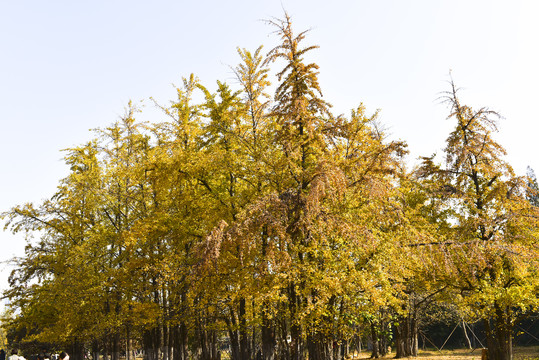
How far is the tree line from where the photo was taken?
12.3m

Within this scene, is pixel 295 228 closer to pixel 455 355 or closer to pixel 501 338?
pixel 501 338

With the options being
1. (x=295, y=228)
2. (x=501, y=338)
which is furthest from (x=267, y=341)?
(x=501, y=338)

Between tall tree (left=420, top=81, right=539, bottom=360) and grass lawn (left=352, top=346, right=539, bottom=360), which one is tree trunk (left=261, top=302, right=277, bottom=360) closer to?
tall tree (left=420, top=81, right=539, bottom=360)

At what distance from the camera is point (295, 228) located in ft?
40.8

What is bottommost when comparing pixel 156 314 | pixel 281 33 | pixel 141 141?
pixel 156 314

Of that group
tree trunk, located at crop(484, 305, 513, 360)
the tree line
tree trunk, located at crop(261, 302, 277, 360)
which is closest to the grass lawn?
tree trunk, located at crop(484, 305, 513, 360)

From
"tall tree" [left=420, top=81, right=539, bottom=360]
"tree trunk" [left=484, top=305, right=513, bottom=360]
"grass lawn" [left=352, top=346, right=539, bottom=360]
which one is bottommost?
"grass lawn" [left=352, top=346, right=539, bottom=360]

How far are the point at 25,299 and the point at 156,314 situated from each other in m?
11.3

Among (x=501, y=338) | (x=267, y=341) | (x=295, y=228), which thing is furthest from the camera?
(x=501, y=338)

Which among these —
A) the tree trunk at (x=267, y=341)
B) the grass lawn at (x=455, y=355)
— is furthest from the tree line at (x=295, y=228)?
the grass lawn at (x=455, y=355)

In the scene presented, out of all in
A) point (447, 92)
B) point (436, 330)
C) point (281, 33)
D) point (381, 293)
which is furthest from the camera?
point (436, 330)

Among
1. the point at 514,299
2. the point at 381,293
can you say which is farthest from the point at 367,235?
the point at 514,299

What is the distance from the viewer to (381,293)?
44.4 ft

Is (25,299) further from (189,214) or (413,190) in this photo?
(413,190)
